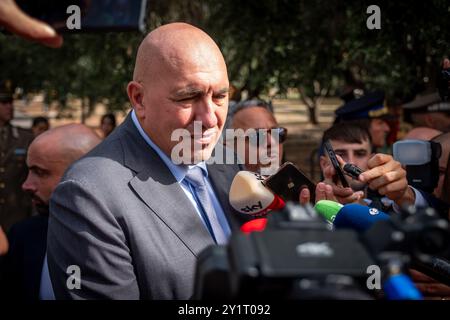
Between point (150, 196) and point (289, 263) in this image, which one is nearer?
point (289, 263)

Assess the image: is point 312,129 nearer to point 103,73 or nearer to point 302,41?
point 103,73

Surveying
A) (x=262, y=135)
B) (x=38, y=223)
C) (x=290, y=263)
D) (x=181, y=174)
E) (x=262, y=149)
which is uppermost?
(x=290, y=263)

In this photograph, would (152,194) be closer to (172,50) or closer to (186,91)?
(186,91)

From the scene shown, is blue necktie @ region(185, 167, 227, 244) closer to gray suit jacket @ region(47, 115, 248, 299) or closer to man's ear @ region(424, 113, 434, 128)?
gray suit jacket @ region(47, 115, 248, 299)

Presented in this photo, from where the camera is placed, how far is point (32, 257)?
124 inches

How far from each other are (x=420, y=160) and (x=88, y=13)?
5.81 feet

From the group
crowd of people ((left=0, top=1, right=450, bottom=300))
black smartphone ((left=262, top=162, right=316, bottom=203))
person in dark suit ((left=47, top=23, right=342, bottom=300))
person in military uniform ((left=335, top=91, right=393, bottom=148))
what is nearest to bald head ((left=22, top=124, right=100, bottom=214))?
crowd of people ((left=0, top=1, right=450, bottom=300))

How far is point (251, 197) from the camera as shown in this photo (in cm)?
242

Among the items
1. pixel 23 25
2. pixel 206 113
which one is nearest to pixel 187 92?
pixel 206 113

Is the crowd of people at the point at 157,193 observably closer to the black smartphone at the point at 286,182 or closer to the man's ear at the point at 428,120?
the black smartphone at the point at 286,182

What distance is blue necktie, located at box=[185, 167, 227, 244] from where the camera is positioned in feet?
7.87

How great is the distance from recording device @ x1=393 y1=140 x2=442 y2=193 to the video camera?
186 centimetres

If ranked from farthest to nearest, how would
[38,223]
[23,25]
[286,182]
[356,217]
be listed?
[38,223], [286,182], [356,217], [23,25]

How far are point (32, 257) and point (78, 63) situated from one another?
488 inches
